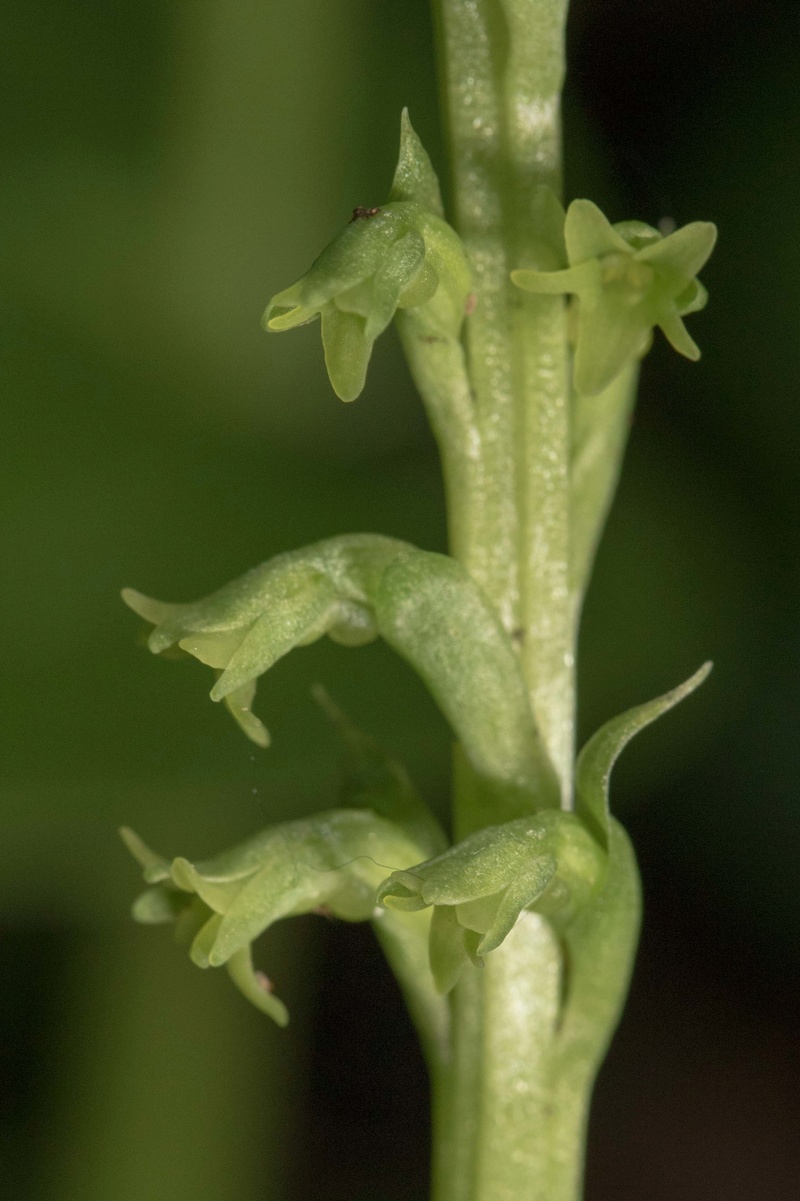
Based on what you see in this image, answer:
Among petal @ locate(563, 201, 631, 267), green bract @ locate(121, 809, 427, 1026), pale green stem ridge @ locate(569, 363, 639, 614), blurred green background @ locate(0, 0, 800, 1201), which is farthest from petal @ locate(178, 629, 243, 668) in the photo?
blurred green background @ locate(0, 0, 800, 1201)

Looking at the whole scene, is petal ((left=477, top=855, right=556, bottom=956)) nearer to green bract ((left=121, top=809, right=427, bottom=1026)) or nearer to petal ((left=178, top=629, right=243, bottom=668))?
green bract ((left=121, top=809, right=427, bottom=1026))

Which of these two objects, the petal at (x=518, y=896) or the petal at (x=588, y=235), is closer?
the petal at (x=518, y=896)

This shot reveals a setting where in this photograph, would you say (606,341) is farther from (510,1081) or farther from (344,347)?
(510,1081)

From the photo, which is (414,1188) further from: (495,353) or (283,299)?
(283,299)

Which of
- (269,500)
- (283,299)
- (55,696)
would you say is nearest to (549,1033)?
(283,299)

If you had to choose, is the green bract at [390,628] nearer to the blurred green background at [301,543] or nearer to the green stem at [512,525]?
the green stem at [512,525]

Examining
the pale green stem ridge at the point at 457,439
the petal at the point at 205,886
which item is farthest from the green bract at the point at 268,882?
the pale green stem ridge at the point at 457,439
